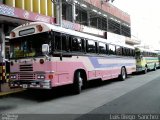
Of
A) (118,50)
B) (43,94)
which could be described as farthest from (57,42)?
(118,50)

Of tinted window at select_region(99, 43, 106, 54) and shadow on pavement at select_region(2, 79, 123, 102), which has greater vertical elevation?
tinted window at select_region(99, 43, 106, 54)

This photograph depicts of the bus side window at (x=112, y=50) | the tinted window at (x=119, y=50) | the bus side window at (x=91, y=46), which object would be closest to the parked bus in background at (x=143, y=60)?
the tinted window at (x=119, y=50)

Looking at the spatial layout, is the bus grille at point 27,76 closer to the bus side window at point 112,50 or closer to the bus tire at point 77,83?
the bus tire at point 77,83

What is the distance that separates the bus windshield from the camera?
10.8 m

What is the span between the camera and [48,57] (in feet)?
34.2

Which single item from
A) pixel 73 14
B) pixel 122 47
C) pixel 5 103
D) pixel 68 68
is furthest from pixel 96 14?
pixel 5 103

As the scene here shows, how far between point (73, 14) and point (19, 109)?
1805cm

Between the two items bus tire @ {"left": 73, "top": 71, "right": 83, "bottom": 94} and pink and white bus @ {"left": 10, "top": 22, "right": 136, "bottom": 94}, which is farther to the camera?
bus tire @ {"left": 73, "top": 71, "right": 83, "bottom": 94}

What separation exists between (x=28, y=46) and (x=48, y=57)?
1.18 meters

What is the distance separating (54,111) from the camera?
8742 millimetres

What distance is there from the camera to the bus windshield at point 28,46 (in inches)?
423

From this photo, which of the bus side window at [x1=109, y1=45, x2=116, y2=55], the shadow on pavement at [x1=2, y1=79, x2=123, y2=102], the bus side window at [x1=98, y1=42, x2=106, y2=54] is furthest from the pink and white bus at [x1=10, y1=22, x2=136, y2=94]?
the bus side window at [x1=109, y1=45, x2=116, y2=55]

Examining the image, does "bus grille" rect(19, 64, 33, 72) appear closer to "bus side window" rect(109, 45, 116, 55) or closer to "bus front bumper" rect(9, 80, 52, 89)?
"bus front bumper" rect(9, 80, 52, 89)

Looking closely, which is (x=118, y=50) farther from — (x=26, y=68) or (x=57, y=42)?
(x=26, y=68)
